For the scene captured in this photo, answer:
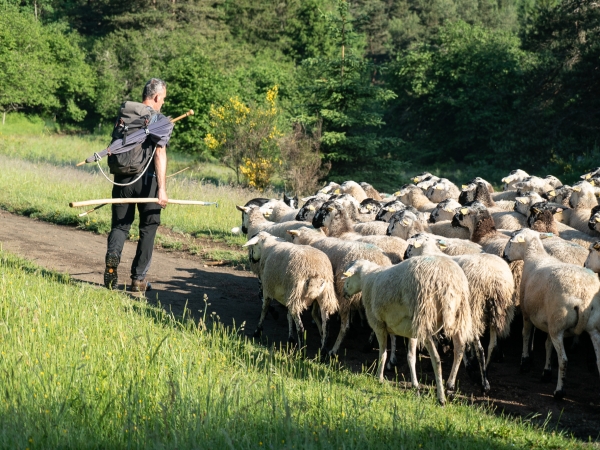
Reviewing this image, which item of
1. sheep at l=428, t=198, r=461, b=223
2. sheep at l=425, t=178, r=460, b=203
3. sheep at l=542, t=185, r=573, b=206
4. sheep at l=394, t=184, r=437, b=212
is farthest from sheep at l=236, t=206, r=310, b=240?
sheep at l=542, t=185, r=573, b=206

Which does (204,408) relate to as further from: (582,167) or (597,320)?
(582,167)

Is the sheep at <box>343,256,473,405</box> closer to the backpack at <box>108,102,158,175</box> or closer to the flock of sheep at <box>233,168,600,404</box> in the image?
the flock of sheep at <box>233,168,600,404</box>

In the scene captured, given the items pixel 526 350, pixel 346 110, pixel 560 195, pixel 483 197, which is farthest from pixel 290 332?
pixel 346 110

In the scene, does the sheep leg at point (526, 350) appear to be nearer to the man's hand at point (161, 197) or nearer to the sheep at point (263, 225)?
the sheep at point (263, 225)

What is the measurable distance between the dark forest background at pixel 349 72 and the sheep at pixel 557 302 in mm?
15981

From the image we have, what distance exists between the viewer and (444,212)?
11.8 metres

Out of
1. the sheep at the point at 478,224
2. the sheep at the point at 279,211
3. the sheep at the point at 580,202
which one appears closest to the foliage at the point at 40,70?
the sheep at the point at 279,211

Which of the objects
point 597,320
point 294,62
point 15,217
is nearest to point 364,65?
point 15,217

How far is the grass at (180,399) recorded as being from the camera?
4766mm

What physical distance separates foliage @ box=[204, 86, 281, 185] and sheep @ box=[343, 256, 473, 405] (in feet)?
58.8

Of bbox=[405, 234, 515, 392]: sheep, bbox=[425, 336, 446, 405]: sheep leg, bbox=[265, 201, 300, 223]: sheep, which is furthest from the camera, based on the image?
bbox=[265, 201, 300, 223]: sheep

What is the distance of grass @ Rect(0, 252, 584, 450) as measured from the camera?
15.6ft

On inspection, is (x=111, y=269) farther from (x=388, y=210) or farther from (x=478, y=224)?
(x=478, y=224)

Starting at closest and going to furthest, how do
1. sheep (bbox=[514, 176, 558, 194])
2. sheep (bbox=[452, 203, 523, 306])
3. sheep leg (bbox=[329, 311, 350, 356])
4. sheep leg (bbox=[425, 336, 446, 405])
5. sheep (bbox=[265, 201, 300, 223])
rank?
sheep leg (bbox=[425, 336, 446, 405]) → sheep leg (bbox=[329, 311, 350, 356]) → sheep (bbox=[452, 203, 523, 306]) → sheep (bbox=[265, 201, 300, 223]) → sheep (bbox=[514, 176, 558, 194])
